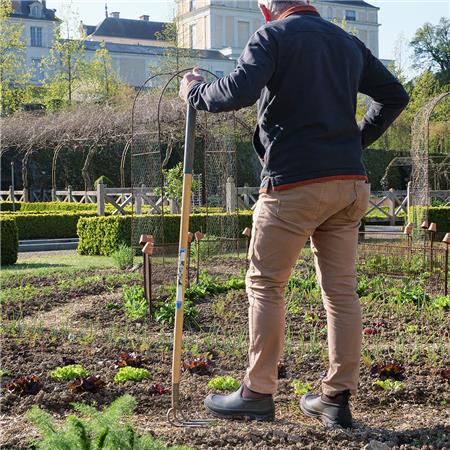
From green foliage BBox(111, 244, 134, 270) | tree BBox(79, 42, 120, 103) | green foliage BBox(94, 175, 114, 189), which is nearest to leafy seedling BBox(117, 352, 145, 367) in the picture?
green foliage BBox(111, 244, 134, 270)

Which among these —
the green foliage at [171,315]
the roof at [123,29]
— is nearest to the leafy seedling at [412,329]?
the green foliage at [171,315]

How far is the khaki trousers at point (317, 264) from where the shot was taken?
3.16 meters

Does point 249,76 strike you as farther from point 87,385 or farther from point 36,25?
point 36,25

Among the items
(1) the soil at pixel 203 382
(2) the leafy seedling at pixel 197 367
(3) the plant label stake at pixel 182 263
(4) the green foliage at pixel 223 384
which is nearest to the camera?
(1) the soil at pixel 203 382

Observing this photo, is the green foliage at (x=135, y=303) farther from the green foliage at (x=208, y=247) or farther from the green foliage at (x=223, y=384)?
the green foliage at (x=208, y=247)

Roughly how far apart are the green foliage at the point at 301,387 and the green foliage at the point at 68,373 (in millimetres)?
1062

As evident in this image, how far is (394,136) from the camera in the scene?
36.9 m

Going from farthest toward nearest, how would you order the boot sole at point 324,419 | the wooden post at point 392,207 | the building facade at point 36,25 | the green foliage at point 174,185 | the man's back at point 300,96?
1. the building facade at point 36,25
2. the wooden post at point 392,207
3. the green foliage at point 174,185
4. the boot sole at point 324,419
5. the man's back at point 300,96

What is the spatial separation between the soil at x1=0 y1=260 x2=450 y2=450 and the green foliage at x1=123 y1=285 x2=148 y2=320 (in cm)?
9

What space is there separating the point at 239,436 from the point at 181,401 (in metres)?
0.85

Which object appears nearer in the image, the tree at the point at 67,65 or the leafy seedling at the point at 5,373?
→ the leafy seedling at the point at 5,373

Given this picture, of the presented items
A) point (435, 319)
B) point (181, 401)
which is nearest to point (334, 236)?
point (181, 401)

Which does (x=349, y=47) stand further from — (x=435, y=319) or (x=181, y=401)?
(x=435, y=319)

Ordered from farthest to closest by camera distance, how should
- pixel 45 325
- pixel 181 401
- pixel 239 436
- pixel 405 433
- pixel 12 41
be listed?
pixel 12 41, pixel 45 325, pixel 181 401, pixel 405 433, pixel 239 436
